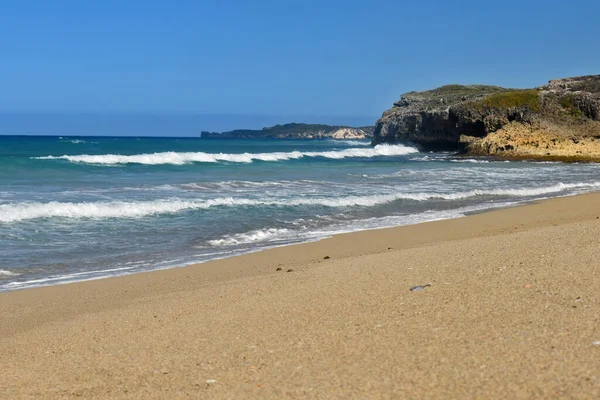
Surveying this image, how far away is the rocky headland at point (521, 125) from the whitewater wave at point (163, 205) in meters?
28.8

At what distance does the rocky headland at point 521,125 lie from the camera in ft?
165

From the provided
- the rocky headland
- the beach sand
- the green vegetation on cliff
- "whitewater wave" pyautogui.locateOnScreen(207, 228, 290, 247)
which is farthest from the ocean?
the green vegetation on cliff

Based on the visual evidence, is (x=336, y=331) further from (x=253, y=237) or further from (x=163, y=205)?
(x=163, y=205)

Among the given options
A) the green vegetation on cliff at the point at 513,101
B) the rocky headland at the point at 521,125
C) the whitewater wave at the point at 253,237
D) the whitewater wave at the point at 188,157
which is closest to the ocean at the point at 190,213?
the whitewater wave at the point at 253,237

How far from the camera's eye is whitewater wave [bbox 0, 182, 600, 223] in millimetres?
15742

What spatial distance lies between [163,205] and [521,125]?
47293 millimetres

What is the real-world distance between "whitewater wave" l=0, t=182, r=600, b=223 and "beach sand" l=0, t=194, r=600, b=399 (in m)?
7.72

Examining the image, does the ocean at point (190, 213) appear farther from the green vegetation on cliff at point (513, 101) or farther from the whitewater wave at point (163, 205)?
the green vegetation on cliff at point (513, 101)

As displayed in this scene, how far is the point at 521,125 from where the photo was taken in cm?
5744

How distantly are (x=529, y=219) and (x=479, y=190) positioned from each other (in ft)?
28.3

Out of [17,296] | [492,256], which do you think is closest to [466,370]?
[492,256]

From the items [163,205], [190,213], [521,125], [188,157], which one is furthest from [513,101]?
[190,213]

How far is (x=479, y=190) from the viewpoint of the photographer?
22.8 m

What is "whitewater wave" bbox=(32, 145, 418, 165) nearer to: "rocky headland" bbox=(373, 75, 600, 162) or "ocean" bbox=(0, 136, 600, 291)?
"rocky headland" bbox=(373, 75, 600, 162)
